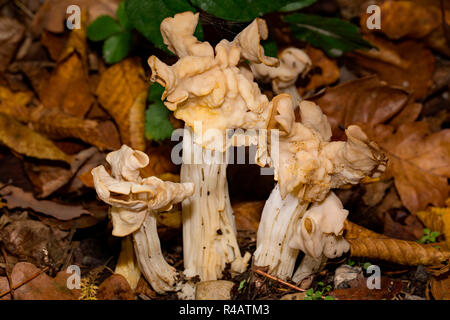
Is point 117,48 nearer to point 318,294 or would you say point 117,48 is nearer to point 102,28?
point 102,28

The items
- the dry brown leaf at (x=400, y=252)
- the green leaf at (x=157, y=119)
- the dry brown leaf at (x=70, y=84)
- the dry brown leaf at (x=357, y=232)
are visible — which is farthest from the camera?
the dry brown leaf at (x=70, y=84)

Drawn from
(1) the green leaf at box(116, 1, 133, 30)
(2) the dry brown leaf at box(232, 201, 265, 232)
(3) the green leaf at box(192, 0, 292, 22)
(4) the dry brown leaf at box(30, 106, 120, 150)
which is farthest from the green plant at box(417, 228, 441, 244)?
(1) the green leaf at box(116, 1, 133, 30)

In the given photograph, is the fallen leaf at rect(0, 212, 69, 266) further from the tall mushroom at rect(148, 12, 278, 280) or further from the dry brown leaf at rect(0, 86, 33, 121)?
the dry brown leaf at rect(0, 86, 33, 121)

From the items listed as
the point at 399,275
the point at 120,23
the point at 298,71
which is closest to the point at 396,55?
the point at 298,71

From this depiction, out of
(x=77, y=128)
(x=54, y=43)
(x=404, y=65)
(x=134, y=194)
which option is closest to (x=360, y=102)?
(x=404, y=65)

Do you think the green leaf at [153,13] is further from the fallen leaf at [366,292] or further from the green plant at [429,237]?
the green plant at [429,237]

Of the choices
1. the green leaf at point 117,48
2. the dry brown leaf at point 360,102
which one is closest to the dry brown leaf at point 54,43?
the green leaf at point 117,48
